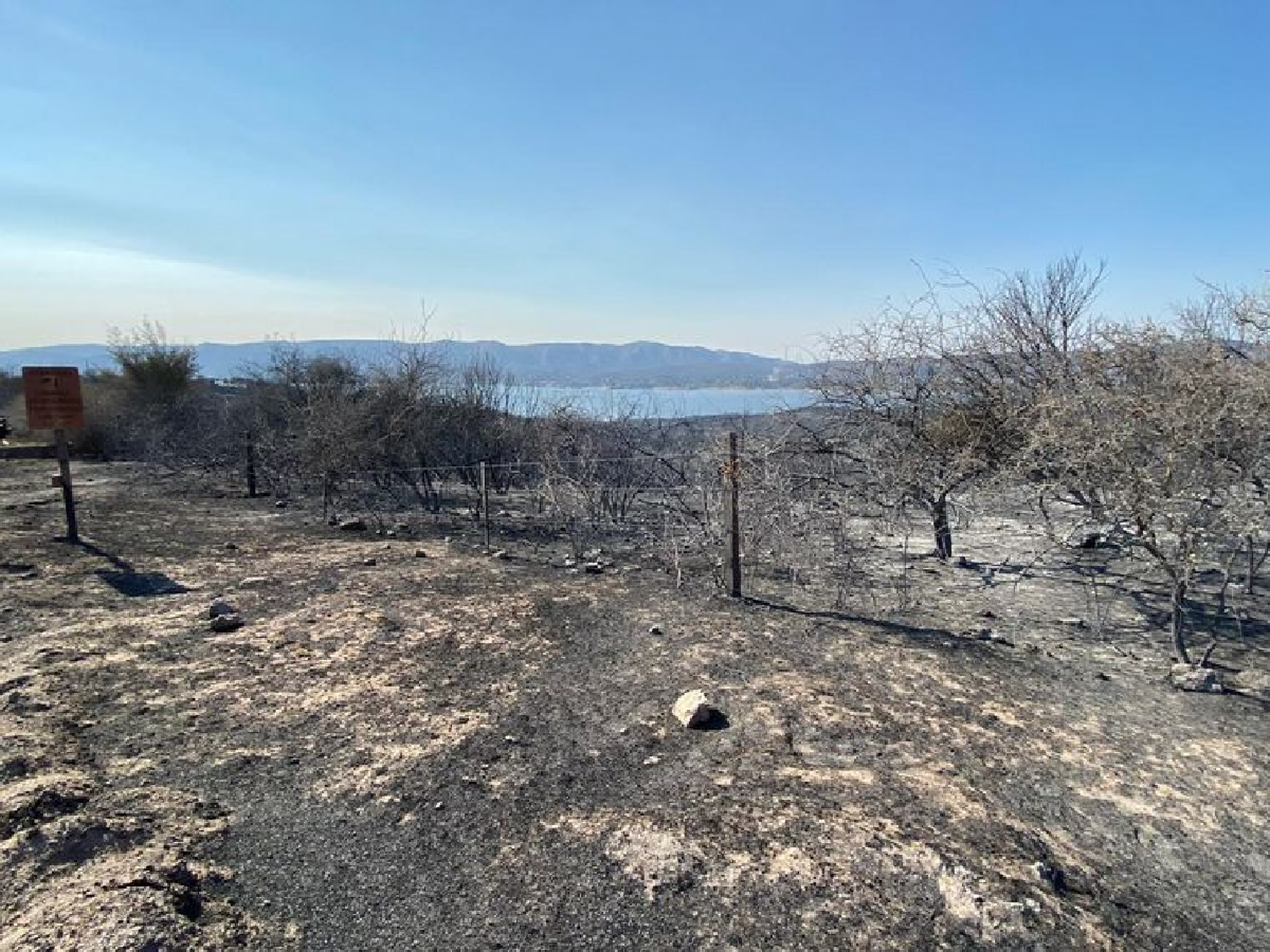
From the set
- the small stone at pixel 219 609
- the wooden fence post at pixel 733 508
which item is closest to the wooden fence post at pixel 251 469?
the small stone at pixel 219 609

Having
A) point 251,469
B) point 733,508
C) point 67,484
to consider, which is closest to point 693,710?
point 733,508

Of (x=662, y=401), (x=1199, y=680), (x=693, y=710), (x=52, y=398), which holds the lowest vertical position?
(x=1199, y=680)

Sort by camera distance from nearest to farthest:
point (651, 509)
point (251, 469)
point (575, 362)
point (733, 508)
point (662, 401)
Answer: point (733, 508) < point (651, 509) < point (662, 401) < point (251, 469) < point (575, 362)

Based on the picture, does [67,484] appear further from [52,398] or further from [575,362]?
[575,362]

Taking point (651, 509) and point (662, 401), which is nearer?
point (651, 509)

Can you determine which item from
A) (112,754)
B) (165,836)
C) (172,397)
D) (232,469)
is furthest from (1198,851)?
(172,397)

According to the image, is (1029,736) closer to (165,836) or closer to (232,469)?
(165,836)

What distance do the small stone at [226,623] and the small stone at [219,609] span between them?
76mm

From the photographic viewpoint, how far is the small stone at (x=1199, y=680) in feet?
15.4

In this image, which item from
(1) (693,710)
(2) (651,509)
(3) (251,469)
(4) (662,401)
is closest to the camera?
(1) (693,710)

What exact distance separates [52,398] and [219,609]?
5.13 m

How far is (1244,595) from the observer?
6.79 meters

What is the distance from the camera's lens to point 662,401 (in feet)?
40.5

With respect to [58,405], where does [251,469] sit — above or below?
below
